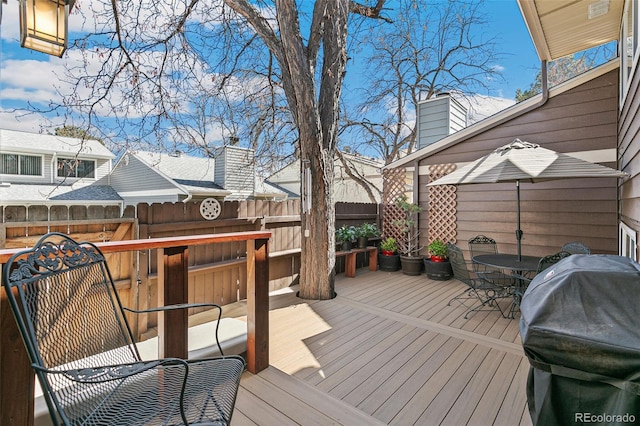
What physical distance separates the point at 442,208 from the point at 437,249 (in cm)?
93

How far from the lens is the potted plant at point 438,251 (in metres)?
5.90

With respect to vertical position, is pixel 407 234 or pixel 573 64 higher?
pixel 573 64

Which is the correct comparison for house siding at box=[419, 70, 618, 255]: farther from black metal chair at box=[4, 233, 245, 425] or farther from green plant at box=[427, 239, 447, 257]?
black metal chair at box=[4, 233, 245, 425]

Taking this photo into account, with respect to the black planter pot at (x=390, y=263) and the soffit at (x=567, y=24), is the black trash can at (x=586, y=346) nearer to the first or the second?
the soffit at (x=567, y=24)

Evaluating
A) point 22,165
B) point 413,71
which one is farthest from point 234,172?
point 413,71

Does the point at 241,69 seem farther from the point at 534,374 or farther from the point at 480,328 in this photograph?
the point at 534,374

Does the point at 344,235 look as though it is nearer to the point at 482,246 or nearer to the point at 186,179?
the point at 482,246

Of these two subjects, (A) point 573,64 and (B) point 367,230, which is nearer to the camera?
(B) point 367,230

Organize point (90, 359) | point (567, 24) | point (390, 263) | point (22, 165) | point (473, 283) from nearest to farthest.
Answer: point (90, 359)
point (567, 24)
point (473, 283)
point (390, 263)
point (22, 165)

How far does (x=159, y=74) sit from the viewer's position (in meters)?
5.06

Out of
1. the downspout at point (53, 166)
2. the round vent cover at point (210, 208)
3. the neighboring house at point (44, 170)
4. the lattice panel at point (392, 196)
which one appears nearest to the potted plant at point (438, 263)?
the lattice panel at point (392, 196)

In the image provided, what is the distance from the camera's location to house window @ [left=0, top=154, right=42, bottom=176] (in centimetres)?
921

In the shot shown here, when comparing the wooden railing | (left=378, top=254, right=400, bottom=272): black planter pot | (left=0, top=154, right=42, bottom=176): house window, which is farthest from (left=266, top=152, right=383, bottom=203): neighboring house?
the wooden railing

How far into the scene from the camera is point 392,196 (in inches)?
276
